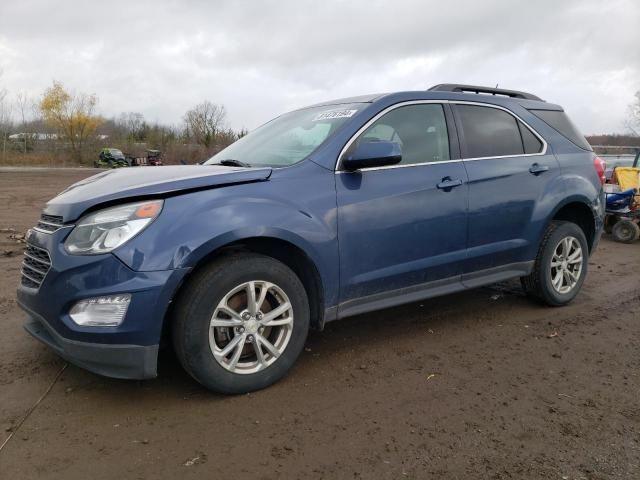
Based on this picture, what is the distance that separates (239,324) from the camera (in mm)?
2834

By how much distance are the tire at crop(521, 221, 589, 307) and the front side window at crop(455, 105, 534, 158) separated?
0.84 meters

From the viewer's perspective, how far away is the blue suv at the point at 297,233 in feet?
8.48

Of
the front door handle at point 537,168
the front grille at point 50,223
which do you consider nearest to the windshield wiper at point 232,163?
the front grille at point 50,223

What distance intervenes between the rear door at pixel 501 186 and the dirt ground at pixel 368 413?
Answer: 1.93ft

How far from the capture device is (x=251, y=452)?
2371mm

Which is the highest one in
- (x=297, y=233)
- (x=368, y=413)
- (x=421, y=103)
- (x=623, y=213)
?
(x=421, y=103)

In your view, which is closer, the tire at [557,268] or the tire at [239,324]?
the tire at [239,324]

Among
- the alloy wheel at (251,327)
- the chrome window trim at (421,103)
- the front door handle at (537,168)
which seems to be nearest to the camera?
the alloy wheel at (251,327)

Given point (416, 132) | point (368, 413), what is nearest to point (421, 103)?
point (416, 132)

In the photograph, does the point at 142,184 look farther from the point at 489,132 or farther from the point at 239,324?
the point at 489,132

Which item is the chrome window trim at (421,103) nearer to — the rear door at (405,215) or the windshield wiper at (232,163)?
the rear door at (405,215)

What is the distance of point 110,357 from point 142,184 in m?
→ 0.94

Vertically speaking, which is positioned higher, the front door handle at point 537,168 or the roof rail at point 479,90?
the roof rail at point 479,90

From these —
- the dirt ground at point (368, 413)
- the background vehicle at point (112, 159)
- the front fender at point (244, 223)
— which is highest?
the background vehicle at point (112, 159)
